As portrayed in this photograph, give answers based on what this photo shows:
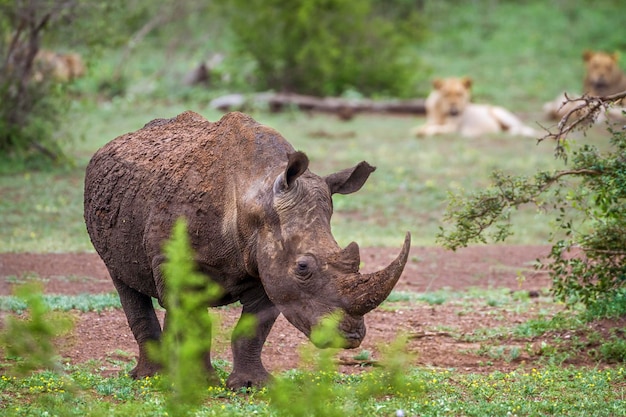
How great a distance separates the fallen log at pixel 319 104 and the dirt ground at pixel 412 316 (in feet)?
38.0

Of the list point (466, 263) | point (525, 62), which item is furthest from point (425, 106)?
point (466, 263)

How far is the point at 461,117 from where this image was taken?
2262cm

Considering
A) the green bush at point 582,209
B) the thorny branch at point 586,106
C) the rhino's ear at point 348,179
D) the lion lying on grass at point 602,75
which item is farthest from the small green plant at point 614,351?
the lion lying on grass at point 602,75

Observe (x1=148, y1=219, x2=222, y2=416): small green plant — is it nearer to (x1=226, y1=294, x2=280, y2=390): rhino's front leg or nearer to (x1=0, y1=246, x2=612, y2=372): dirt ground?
(x1=226, y1=294, x2=280, y2=390): rhino's front leg

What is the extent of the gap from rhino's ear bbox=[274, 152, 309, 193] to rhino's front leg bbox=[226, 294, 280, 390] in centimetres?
85

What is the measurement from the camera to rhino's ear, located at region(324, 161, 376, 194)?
6.48 meters

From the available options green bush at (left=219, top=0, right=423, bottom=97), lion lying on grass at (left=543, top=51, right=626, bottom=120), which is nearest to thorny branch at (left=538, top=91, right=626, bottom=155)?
lion lying on grass at (left=543, top=51, right=626, bottom=120)

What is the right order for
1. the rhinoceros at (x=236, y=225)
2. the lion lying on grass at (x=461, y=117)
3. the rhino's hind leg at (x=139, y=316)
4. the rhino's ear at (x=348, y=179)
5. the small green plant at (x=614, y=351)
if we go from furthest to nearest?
the lion lying on grass at (x=461, y=117) < the small green plant at (x=614, y=351) < the rhino's hind leg at (x=139, y=316) < the rhino's ear at (x=348, y=179) < the rhinoceros at (x=236, y=225)

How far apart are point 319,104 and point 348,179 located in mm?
17864

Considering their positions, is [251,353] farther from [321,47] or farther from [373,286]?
[321,47]

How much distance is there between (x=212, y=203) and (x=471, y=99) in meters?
20.8

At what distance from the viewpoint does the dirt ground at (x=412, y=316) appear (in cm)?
782

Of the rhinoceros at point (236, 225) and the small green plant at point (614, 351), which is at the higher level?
the rhinoceros at point (236, 225)

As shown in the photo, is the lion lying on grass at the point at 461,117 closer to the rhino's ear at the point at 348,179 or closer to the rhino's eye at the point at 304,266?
the rhino's ear at the point at 348,179
